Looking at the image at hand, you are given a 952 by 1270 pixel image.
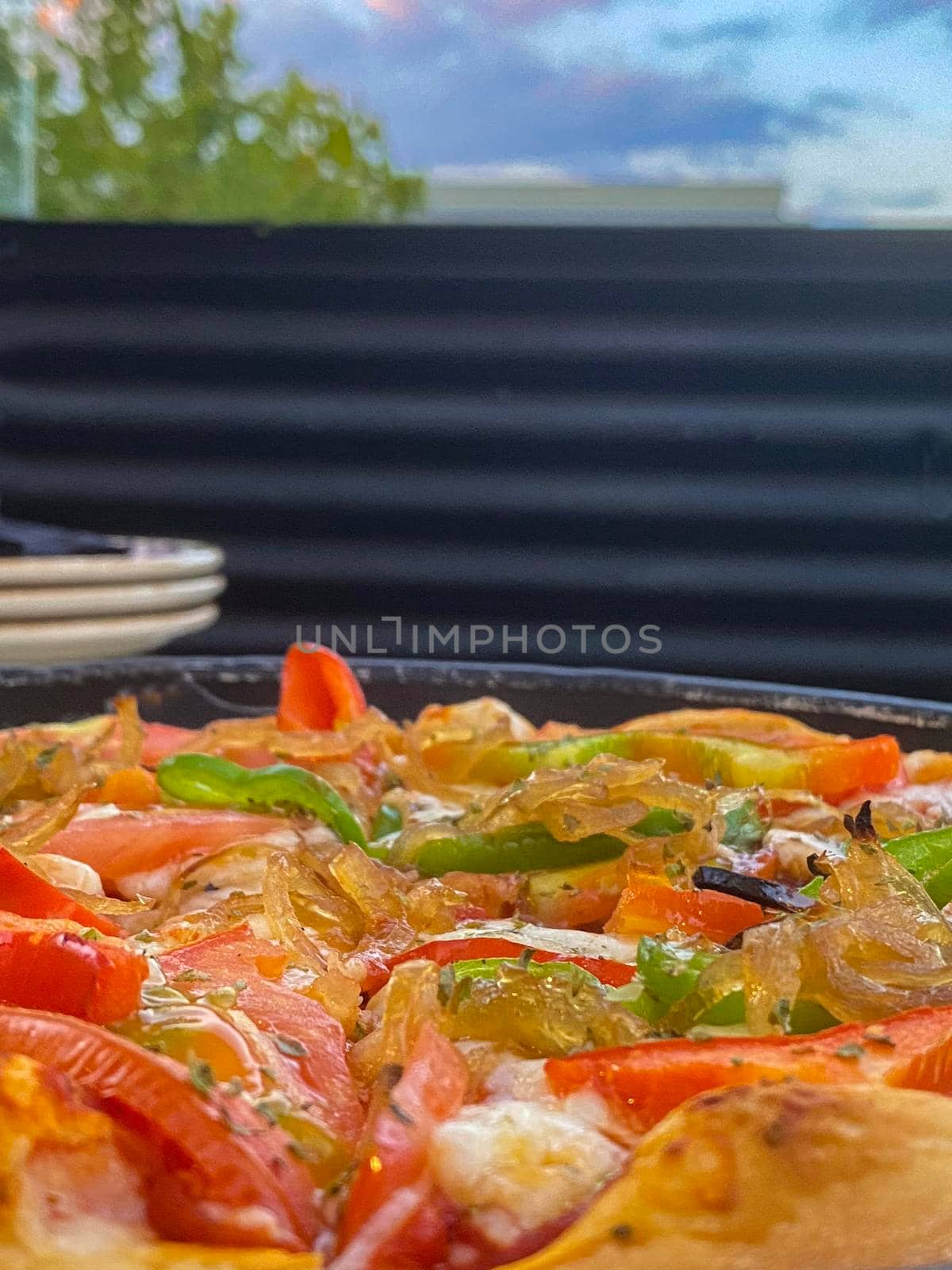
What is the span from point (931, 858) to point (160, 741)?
30.5 inches

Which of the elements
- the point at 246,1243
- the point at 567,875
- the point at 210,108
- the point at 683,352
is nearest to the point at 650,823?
the point at 567,875

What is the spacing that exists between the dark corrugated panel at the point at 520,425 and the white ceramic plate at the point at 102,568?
4.60 feet

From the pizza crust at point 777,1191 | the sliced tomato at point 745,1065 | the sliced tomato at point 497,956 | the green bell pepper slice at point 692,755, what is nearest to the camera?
the pizza crust at point 777,1191

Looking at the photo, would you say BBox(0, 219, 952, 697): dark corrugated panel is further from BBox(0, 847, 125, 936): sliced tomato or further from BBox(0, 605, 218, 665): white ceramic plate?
BBox(0, 847, 125, 936): sliced tomato

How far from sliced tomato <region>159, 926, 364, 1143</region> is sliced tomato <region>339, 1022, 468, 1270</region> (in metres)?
0.05

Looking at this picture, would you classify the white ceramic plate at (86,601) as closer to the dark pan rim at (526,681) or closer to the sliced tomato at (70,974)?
the dark pan rim at (526,681)

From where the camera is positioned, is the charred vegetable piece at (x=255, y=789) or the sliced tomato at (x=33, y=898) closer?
the sliced tomato at (x=33, y=898)

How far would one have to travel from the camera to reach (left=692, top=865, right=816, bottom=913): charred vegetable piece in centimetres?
85

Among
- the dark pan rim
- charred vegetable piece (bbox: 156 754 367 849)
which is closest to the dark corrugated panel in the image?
the dark pan rim

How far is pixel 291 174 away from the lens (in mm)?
4160

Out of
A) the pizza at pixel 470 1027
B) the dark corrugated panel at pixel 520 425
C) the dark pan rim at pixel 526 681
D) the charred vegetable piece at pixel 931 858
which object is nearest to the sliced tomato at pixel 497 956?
the pizza at pixel 470 1027

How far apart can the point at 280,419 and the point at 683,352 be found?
1193mm

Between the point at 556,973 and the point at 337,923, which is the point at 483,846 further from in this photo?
the point at 556,973

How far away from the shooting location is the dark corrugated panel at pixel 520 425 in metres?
3.79
